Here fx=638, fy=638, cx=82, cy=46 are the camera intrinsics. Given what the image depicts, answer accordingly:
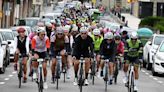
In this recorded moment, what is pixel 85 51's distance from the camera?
17672 millimetres

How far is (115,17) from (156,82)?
214 ft

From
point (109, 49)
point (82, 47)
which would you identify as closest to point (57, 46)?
point (82, 47)

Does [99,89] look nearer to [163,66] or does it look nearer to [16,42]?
[16,42]

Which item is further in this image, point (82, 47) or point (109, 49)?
point (109, 49)

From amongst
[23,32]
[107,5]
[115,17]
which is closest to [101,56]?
[23,32]

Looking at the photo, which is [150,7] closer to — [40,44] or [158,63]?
[158,63]

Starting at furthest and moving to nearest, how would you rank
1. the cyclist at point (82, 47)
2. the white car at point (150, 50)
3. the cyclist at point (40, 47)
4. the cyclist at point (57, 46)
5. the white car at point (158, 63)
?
1. the white car at point (150, 50)
2. the white car at point (158, 63)
3. the cyclist at point (57, 46)
4. the cyclist at point (82, 47)
5. the cyclist at point (40, 47)

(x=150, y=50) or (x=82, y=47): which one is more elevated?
(x=82, y=47)

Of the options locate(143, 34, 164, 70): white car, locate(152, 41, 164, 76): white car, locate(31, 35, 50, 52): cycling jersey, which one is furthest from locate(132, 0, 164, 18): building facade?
Result: locate(31, 35, 50, 52): cycling jersey

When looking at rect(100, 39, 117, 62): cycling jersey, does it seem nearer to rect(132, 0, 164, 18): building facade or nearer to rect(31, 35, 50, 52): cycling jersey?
rect(31, 35, 50, 52): cycling jersey

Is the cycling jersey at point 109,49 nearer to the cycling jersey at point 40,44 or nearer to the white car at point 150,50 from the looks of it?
the cycling jersey at point 40,44

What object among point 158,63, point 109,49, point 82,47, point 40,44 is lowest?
point 158,63

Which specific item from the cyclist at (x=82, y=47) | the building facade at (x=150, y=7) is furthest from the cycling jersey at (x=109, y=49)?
the building facade at (x=150, y=7)

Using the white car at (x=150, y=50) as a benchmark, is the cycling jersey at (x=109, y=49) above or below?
above
